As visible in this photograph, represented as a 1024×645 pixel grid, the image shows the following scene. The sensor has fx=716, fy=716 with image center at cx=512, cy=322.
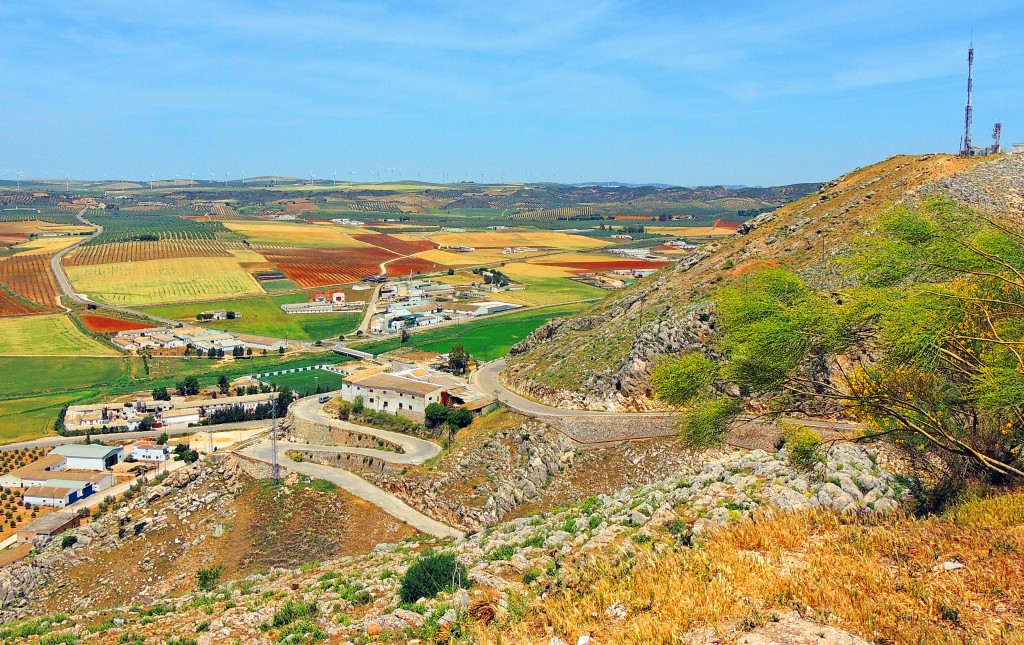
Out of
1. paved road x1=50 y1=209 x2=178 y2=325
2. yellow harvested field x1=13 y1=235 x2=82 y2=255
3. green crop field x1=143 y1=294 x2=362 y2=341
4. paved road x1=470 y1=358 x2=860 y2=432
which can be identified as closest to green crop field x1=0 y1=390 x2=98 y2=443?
green crop field x1=143 y1=294 x2=362 y2=341

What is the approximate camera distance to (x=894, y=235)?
55.4 feet

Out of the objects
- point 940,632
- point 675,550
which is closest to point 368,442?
point 675,550

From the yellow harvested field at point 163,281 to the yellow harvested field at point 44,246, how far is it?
27.4m

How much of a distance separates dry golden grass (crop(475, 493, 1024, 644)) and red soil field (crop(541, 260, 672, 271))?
460 ft

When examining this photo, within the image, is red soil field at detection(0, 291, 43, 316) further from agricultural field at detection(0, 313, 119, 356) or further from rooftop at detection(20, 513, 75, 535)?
rooftop at detection(20, 513, 75, 535)

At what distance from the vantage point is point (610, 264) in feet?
528

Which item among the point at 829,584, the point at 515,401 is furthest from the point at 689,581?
the point at 515,401

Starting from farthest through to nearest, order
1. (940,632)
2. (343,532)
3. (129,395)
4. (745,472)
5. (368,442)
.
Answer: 1. (129,395)
2. (368,442)
3. (343,532)
4. (745,472)
5. (940,632)

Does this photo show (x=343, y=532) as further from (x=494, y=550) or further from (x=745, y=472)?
(x=745, y=472)

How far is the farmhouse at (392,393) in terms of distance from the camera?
162 feet

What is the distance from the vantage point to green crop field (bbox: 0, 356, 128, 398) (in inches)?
3191

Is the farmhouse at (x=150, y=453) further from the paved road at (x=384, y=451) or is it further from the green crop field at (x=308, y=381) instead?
the paved road at (x=384, y=451)

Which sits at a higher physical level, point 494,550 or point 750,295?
point 750,295

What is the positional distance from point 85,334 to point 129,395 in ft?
106
